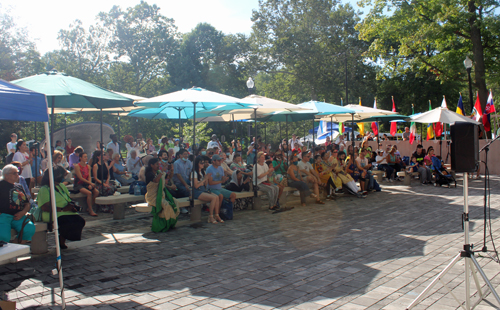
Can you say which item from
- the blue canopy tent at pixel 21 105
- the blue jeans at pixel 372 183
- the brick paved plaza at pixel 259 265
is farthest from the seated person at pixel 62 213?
the blue jeans at pixel 372 183

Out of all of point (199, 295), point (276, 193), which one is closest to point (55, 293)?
point (199, 295)

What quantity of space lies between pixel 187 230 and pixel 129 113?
712 centimetres

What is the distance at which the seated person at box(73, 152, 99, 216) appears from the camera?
925 cm

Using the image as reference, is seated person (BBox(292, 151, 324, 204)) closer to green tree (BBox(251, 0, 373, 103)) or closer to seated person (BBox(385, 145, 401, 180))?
seated person (BBox(385, 145, 401, 180))

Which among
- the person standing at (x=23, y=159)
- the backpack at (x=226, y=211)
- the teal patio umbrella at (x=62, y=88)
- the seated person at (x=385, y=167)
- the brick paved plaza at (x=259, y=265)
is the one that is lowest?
the brick paved plaza at (x=259, y=265)

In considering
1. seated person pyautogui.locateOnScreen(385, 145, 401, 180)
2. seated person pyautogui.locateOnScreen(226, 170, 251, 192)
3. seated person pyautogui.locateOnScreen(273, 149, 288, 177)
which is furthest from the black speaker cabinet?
seated person pyautogui.locateOnScreen(385, 145, 401, 180)

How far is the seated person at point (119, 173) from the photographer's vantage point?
11.3m

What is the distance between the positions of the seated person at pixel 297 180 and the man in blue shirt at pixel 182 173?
3.03 metres

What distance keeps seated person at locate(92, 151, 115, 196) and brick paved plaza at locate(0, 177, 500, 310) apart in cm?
85

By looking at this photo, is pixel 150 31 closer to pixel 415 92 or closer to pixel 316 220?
pixel 415 92

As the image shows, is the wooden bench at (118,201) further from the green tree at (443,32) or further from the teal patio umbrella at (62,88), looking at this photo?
the green tree at (443,32)

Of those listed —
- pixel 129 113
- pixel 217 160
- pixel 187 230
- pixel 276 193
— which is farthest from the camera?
pixel 129 113

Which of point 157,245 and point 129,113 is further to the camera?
point 129,113

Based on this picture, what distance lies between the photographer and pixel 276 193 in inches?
408
